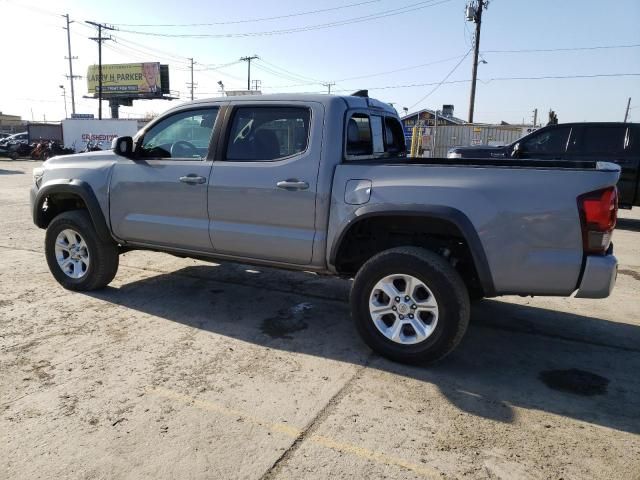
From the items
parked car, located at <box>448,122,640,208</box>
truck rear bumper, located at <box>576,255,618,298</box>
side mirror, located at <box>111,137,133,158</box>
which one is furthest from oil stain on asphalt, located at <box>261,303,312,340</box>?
parked car, located at <box>448,122,640,208</box>

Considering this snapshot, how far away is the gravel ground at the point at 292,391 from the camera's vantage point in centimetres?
256

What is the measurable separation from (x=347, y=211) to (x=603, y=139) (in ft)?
27.7

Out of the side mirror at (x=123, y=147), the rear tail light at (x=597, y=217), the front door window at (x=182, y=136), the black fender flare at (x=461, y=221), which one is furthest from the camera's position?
the side mirror at (x=123, y=147)

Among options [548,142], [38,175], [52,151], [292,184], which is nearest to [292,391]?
[292,184]

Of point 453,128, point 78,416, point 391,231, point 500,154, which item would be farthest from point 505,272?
point 453,128

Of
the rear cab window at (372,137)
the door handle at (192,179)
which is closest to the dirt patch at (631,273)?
the rear cab window at (372,137)

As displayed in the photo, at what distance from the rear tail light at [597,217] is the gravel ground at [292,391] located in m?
1.02

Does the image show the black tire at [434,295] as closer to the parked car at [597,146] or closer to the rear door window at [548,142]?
the parked car at [597,146]

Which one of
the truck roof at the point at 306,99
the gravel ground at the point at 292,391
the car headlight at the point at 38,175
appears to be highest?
the truck roof at the point at 306,99

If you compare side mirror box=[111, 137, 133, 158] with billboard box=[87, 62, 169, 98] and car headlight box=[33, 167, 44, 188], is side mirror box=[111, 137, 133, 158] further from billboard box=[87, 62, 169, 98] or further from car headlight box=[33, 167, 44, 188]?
billboard box=[87, 62, 169, 98]

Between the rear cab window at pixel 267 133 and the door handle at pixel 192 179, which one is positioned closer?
the rear cab window at pixel 267 133

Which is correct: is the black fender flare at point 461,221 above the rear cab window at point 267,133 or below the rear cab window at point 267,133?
below

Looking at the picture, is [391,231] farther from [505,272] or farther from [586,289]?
[586,289]

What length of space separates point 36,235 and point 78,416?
19.8ft
